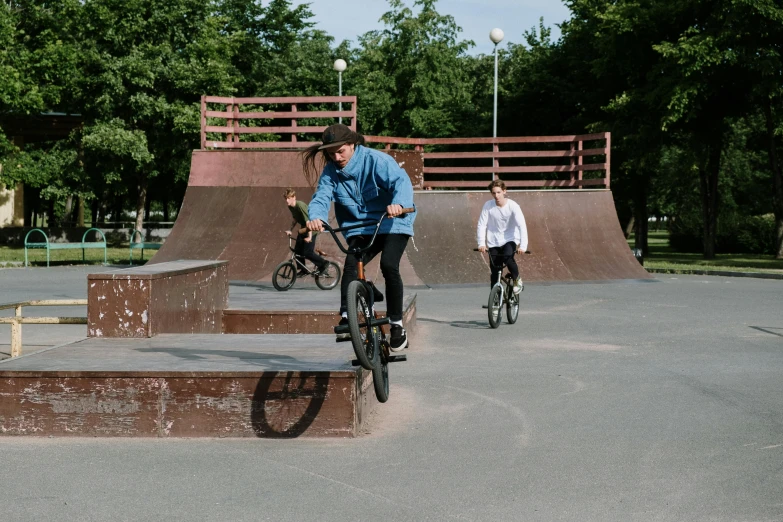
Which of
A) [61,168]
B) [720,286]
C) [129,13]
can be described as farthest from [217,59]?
[720,286]

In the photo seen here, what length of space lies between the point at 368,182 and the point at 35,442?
105 inches

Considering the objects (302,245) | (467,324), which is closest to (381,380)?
(467,324)

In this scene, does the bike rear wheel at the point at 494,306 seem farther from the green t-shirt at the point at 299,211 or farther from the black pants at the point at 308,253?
the black pants at the point at 308,253

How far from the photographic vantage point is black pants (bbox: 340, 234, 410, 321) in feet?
21.9

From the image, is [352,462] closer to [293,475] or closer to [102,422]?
[293,475]

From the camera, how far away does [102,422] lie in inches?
230

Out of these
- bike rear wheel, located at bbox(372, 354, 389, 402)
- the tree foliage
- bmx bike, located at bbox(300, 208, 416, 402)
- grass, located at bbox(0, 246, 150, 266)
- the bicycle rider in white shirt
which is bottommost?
grass, located at bbox(0, 246, 150, 266)

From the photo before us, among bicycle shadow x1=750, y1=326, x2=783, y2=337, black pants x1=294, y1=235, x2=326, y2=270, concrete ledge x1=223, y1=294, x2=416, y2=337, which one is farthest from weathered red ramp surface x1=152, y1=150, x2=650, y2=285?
concrete ledge x1=223, y1=294, x2=416, y2=337

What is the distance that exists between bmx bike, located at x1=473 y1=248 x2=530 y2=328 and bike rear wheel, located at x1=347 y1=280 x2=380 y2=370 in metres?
5.57

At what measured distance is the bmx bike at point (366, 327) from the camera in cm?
610

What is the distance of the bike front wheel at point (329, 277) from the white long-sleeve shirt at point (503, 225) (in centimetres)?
582

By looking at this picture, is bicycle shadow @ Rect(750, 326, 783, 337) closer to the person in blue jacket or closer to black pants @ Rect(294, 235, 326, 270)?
the person in blue jacket

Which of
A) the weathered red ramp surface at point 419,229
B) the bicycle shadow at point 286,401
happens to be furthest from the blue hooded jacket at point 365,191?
the weathered red ramp surface at point 419,229

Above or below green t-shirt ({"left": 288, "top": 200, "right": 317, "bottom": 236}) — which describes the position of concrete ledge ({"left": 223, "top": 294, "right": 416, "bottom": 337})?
below
